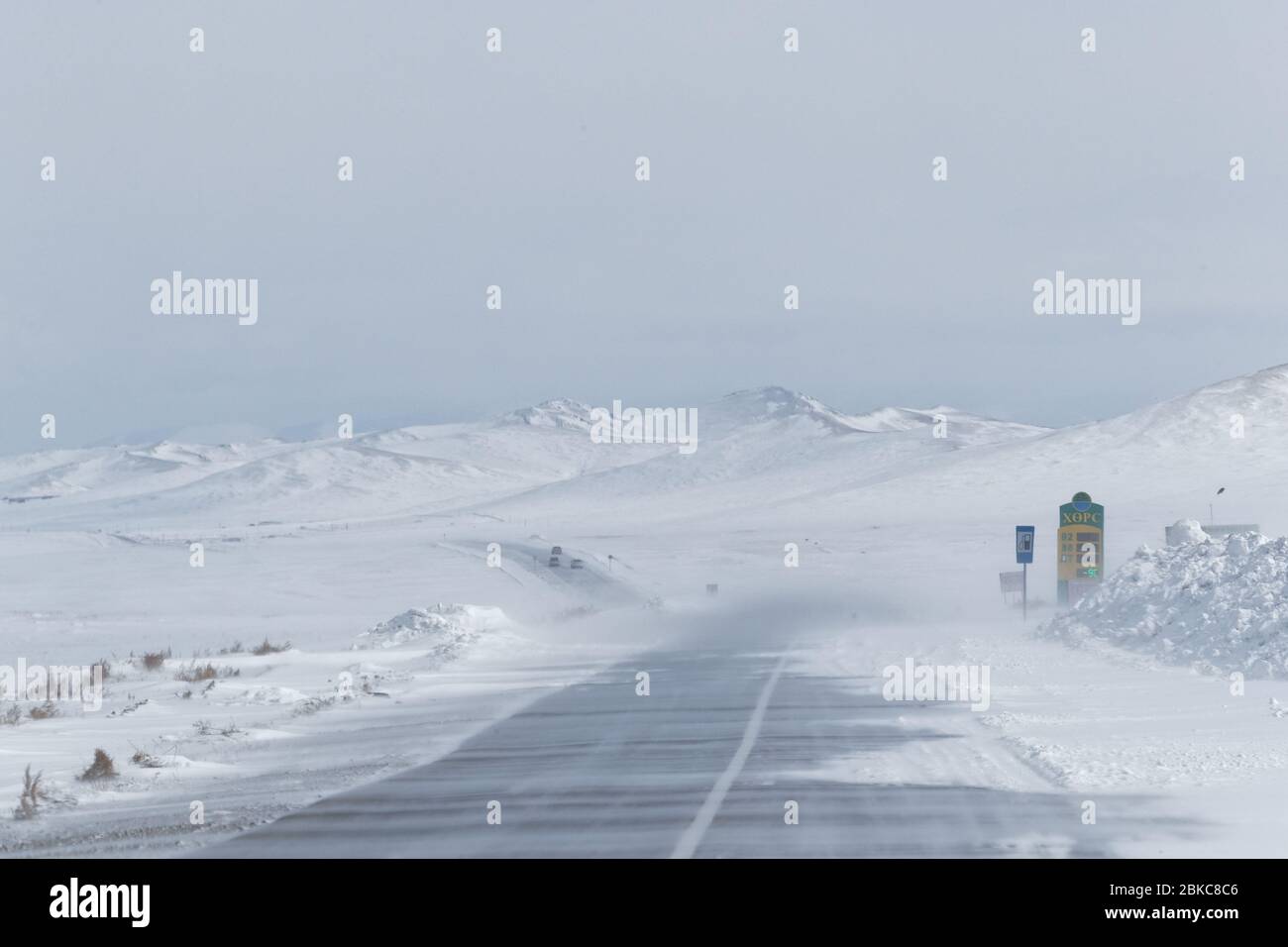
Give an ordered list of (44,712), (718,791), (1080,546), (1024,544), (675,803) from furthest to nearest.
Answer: (1080,546), (1024,544), (44,712), (718,791), (675,803)

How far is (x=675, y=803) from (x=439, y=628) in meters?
24.2

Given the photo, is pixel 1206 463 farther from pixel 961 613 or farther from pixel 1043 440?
pixel 961 613

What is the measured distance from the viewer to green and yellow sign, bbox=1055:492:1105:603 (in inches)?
1463

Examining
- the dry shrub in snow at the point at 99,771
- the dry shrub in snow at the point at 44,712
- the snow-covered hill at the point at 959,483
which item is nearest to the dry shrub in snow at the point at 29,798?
the dry shrub in snow at the point at 99,771

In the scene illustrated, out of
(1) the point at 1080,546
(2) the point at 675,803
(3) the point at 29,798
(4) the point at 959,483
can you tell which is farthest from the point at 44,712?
(4) the point at 959,483

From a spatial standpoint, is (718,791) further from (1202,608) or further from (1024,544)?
(1024,544)

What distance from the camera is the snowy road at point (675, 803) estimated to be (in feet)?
32.5

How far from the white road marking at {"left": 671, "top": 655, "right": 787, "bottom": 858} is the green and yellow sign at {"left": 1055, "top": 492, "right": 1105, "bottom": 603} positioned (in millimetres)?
20070

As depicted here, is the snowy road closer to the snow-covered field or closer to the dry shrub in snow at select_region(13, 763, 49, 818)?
the snow-covered field

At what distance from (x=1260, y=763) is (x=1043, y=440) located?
13813cm

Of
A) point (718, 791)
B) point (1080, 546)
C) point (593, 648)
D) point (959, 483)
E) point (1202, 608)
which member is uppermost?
point (959, 483)

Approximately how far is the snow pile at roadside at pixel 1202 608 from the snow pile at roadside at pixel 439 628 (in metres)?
12.7

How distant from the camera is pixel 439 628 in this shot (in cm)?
3506
